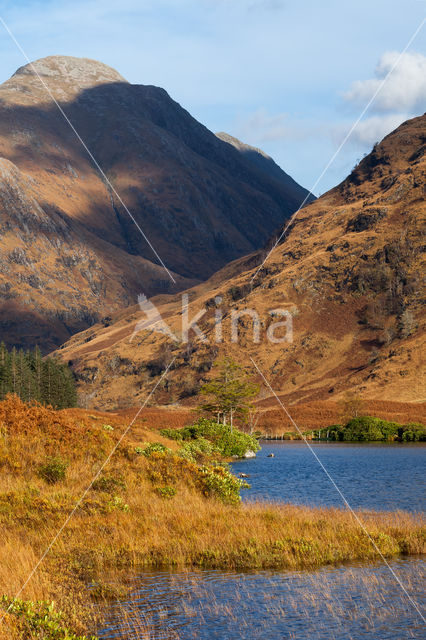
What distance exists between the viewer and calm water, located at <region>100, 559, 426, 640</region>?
1350 cm

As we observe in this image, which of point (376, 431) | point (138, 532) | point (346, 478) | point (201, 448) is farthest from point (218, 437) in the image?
point (138, 532)

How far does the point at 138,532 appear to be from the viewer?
64.2ft

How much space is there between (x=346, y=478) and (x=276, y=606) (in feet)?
95.2

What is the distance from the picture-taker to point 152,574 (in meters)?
17.7

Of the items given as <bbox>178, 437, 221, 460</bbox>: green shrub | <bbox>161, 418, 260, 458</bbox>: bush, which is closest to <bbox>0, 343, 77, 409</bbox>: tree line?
<bbox>161, 418, 260, 458</bbox>: bush

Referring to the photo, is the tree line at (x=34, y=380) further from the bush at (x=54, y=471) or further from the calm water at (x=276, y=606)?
the calm water at (x=276, y=606)

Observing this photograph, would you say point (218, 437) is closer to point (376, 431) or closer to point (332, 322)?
point (376, 431)

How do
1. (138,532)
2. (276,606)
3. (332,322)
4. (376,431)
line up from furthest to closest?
1. (332,322)
2. (376,431)
3. (138,532)
4. (276,606)

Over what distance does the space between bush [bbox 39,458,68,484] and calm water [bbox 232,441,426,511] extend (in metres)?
8.65

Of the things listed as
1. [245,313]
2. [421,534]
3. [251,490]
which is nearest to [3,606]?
[421,534]

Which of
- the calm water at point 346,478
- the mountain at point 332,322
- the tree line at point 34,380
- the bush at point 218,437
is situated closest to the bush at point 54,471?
the calm water at point 346,478

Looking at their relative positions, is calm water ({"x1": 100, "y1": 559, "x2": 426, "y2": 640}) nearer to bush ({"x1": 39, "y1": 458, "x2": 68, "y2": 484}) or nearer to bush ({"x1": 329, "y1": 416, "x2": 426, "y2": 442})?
bush ({"x1": 39, "y1": 458, "x2": 68, "y2": 484})

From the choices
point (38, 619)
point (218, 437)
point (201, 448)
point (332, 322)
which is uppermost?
point (332, 322)

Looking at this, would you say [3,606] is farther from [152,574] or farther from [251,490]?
[251,490]
